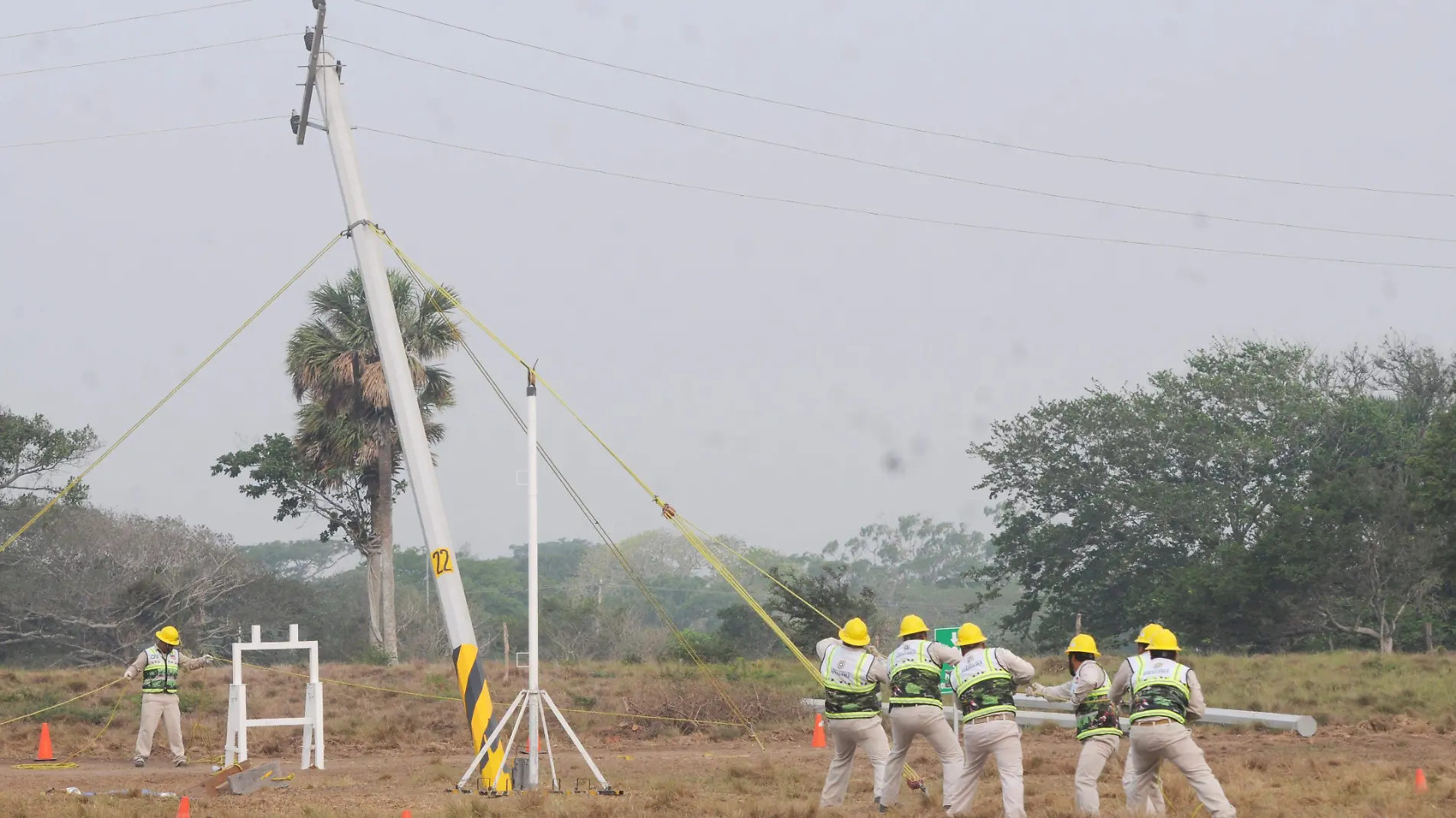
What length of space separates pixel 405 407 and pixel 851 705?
6.22 meters

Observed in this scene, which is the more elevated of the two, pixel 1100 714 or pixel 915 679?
pixel 915 679

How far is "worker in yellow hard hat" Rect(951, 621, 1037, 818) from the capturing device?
1335 centimetres

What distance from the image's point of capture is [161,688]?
21094 mm

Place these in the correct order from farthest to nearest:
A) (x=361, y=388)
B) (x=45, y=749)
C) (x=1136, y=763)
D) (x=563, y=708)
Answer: (x=361, y=388)
(x=563, y=708)
(x=45, y=749)
(x=1136, y=763)

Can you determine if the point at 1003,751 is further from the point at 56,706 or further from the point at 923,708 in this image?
the point at 56,706

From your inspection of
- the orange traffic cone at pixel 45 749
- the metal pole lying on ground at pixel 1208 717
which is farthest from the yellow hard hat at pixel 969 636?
the orange traffic cone at pixel 45 749

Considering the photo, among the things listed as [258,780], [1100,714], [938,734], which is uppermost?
[1100,714]

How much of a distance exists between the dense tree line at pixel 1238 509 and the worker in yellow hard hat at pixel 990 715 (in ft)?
103

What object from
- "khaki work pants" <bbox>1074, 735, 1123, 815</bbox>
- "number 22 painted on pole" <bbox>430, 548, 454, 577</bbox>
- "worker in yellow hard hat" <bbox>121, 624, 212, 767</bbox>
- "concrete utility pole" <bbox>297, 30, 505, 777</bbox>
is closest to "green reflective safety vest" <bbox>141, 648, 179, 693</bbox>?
"worker in yellow hard hat" <bbox>121, 624, 212, 767</bbox>

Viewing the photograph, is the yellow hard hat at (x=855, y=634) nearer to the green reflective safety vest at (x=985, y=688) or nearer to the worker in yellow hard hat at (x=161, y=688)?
the green reflective safety vest at (x=985, y=688)

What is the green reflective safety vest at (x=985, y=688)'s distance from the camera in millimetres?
13469

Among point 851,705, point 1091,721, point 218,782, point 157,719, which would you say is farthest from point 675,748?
point 1091,721

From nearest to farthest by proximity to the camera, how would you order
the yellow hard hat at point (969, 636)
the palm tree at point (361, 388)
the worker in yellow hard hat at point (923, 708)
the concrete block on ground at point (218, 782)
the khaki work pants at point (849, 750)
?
the yellow hard hat at point (969, 636), the worker in yellow hard hat at point (923, 708), the khaki work pants at point (849, 750), the concrete block on ground at point (218, 782), the palm tree at point (361, 388)

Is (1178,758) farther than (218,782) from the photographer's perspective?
No
